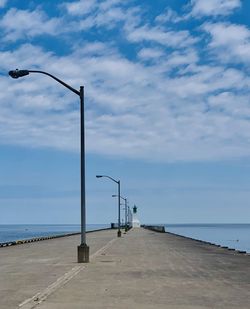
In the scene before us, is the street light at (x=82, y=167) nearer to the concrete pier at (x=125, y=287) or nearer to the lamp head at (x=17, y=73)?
the lamp head at (x=17, y=73)

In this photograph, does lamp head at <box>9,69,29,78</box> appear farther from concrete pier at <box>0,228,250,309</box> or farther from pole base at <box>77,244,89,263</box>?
concrete pier at <box>0,228,250,309</box>

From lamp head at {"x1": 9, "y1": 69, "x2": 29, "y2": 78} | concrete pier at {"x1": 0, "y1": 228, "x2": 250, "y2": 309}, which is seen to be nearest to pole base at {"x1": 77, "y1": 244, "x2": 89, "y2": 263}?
concrete pier at {"x1": 0, "y1": 228, "x2": 250, "y2": 309}

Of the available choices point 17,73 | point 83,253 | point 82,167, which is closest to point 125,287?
point 83,253

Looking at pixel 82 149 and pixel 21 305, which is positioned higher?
pixel 82 149

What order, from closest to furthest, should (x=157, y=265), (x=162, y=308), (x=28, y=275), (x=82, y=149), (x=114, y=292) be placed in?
(x=162, y=308), (x=114, y=292), (x=28, y=275), (x=157, y=265), (x=82, y=149)

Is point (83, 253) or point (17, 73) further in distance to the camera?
point (83, 253)

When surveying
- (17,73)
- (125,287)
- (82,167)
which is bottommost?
(125,287)

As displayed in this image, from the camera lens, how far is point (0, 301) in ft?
Result: 42.5

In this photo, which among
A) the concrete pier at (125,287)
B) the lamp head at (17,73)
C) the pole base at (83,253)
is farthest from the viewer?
the pole base at (83,253)

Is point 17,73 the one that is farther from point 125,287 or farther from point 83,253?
point 125,287

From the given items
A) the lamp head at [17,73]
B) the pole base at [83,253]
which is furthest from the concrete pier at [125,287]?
the lamp head at [17,73]

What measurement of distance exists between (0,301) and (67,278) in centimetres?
519

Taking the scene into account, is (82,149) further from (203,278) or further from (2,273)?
(203,278)

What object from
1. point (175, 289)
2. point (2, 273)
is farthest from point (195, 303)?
point (2, 273)
